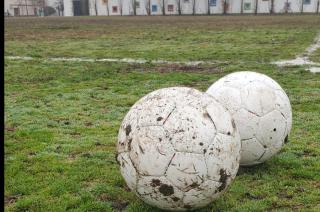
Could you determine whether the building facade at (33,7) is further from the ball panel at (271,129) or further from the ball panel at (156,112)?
the ball panel at (156,112)

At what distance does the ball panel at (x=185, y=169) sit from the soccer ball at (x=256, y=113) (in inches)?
64.8

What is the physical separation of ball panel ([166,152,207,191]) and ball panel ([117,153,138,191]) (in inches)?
17.2

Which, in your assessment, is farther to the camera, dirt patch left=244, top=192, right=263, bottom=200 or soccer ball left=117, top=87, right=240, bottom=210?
dirt patch left=244, top=192, right=263, bottom=200

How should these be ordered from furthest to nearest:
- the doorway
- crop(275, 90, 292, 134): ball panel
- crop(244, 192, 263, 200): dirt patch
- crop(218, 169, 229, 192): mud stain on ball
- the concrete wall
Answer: the doorway < the concrete wall < crop(275, 90, 292, 134): ball panel < crop(244, 192, 263, 200): dirt patch < crop(218, 169, 229, 192): mud stain on ball

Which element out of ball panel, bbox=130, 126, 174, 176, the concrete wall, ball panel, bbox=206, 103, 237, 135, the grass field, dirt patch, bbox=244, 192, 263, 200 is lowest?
dirt patch, bbox=244, 192, 263, 200

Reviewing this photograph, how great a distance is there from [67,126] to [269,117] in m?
4.50

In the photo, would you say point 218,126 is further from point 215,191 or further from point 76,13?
point 76,13

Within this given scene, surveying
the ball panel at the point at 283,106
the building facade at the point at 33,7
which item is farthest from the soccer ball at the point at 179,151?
the building facade at the point at 33,7

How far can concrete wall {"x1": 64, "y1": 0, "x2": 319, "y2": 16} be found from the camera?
3014 inches

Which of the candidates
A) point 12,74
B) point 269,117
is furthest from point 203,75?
point 269,117

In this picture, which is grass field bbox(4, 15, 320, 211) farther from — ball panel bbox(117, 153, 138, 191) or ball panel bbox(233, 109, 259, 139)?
ball panel bbox(233, 109, 259, 139)

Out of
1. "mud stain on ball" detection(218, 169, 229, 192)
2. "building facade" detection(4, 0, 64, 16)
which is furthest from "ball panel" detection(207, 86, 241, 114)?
"building facade" detection(4, 0, 64, 16)

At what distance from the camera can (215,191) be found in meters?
5.18

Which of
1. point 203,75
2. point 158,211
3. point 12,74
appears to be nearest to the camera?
point 158,211
